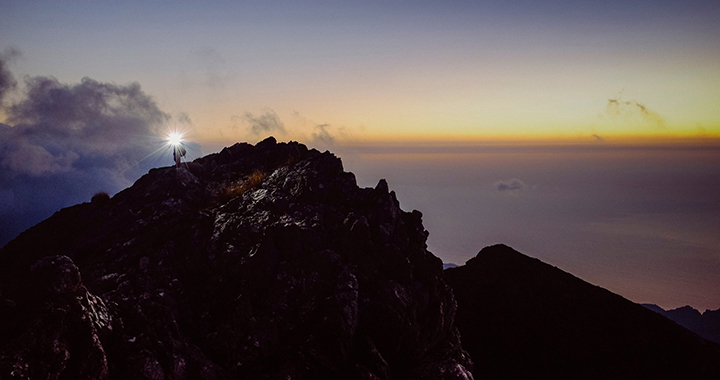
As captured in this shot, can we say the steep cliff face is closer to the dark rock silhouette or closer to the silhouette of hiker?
the silhouette of hiker

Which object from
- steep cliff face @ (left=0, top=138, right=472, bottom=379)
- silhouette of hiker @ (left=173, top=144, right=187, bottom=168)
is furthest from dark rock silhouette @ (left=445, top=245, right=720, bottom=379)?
silhouette of hiker @ (left=173, top=144, right=187, bottom=168)

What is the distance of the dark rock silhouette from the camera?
40.1 meters

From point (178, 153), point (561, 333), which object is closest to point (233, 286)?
point (178, 153)

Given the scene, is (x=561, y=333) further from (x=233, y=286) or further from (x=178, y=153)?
(x=178, y=153)

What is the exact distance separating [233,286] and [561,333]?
1778 inches

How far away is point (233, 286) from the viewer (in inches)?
718

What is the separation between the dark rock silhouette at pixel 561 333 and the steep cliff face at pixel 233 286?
23914 mm

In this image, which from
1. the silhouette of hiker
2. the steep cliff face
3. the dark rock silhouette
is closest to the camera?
the steep cliff face

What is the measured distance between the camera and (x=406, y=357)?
61.4ft

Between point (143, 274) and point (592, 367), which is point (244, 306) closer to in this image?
Result: point (143, 274)

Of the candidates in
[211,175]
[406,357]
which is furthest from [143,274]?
[406,357]

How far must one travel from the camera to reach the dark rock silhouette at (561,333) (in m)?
40.1

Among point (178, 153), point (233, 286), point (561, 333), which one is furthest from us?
point (561, 333)

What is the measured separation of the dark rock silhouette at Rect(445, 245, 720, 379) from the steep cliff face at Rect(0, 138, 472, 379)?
23914 mm
